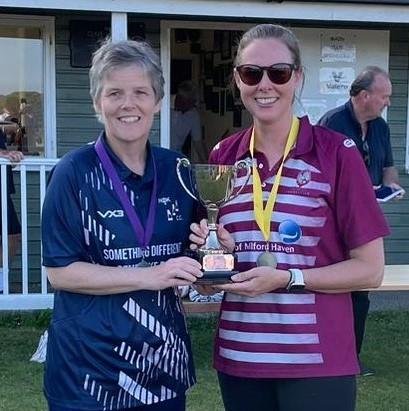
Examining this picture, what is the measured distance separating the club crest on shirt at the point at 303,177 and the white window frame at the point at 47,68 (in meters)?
5.33

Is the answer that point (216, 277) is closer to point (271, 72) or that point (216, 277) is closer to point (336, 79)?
point (271, 72)

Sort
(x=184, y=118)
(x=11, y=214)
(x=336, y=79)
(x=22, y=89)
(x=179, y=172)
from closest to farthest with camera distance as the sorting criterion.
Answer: (x=179, y=172) → (x=11, y=214) → (x=22, y=89) → (x=336, y=79) → (x=184, y=118)

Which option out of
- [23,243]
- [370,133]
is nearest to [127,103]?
[370,133]

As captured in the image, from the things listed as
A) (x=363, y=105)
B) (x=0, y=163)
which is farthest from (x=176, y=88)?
(x=363, y=105)

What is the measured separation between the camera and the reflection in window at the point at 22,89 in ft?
23.8

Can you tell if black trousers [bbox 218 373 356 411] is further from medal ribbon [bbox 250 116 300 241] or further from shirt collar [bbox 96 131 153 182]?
shirt collar [bbox 96 131 153 182]

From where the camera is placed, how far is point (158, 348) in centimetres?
223

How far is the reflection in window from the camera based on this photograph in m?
7.27

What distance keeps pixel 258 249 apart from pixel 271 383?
0.39 meters

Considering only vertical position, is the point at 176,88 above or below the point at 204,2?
below

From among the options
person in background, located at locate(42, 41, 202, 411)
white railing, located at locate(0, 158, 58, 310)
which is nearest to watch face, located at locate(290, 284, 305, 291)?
person in background, located at locate(42, 41, 202, 411)

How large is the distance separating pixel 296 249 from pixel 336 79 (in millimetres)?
5627

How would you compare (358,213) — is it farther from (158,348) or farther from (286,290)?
(158,348)

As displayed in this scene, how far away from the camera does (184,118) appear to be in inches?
339
